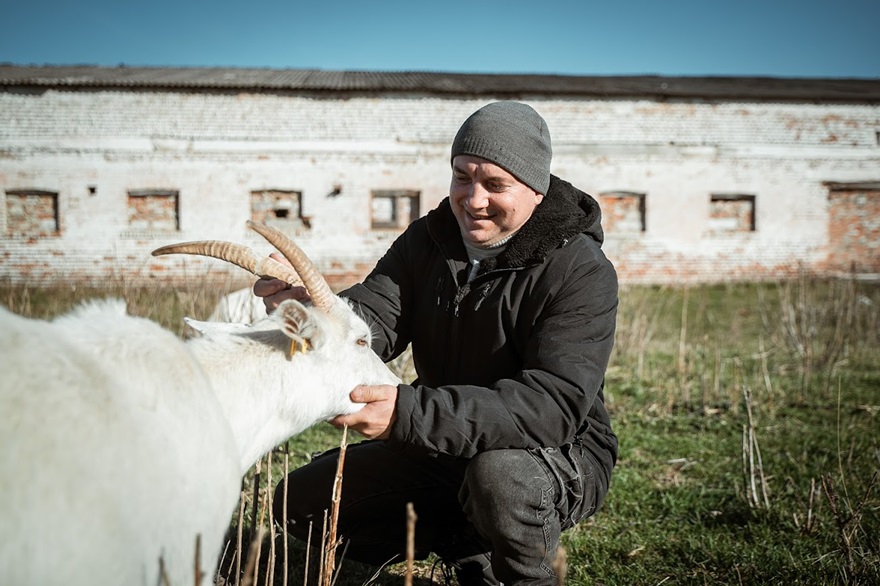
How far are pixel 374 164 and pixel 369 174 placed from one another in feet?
0.94

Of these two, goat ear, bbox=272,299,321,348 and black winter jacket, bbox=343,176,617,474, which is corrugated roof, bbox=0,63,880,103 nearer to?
black winter jacket, bbox=343,176,617,474

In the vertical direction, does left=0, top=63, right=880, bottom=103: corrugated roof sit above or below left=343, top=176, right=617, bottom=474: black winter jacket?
above

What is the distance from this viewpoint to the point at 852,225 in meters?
18.7

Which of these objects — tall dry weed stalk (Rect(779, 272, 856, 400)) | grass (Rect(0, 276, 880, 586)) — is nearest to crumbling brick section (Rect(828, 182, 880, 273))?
grass (Rect(0, 276, 880, 586))

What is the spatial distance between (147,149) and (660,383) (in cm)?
1461

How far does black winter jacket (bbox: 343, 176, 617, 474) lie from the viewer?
7.86 ft

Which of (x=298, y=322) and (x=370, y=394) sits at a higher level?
(x=298, y=322)

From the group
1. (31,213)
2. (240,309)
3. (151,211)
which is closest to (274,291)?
(240,309)

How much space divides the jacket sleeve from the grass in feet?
2.26

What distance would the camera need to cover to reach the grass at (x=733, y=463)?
3.29 meters

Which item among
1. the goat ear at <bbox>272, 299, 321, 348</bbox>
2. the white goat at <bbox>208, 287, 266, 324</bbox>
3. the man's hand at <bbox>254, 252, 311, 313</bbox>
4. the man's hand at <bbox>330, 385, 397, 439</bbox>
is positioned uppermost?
the man's hand at <bbox>254, 252, 311, 313</bbox>

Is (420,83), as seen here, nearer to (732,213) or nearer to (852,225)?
(732,213)

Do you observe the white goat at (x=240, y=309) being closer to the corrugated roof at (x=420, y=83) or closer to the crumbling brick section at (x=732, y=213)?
the corrugated roof at (x=420, y=83)

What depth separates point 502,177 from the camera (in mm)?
2840
